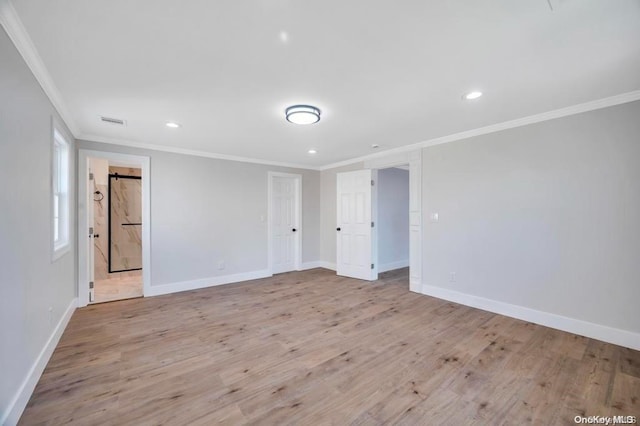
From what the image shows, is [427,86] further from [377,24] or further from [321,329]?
[321,329]

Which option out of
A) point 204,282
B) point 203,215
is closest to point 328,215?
point 203,215

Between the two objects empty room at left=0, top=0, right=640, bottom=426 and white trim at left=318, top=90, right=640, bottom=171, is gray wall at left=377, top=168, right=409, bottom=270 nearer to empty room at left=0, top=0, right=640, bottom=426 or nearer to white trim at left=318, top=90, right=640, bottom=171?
empty room at left=0, top=0, right=640, bottom=426

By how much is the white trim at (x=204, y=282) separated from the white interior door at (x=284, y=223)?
0.43m

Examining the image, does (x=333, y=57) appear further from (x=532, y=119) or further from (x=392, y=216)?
(x=392, y=216)

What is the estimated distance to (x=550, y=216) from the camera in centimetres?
295

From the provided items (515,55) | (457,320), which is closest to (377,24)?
(515,55)

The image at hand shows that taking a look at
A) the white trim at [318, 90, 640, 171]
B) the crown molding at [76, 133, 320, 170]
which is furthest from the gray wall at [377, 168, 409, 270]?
the crown molding at [76, 133, 320, 170]

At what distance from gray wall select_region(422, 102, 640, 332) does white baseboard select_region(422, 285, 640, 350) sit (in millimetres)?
58

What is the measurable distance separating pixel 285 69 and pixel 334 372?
2.44 metres

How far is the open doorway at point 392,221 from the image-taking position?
5.78 meters

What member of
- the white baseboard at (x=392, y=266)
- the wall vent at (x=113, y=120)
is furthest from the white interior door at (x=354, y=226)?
the wall vent at (x=113, y=120)

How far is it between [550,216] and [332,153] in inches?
127

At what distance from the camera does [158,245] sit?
4191 millimetres

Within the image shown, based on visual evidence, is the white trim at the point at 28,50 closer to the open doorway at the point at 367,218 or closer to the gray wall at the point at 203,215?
the gray wall at the point at 203,215
